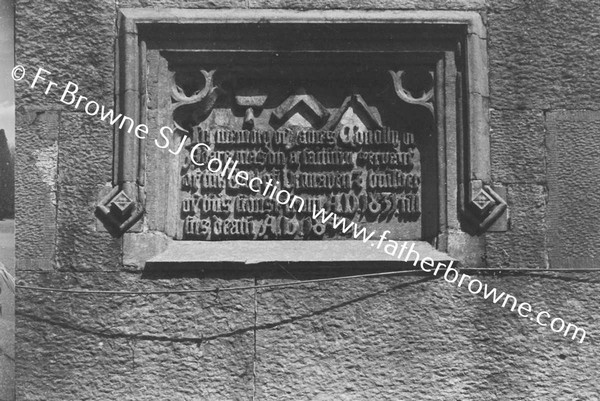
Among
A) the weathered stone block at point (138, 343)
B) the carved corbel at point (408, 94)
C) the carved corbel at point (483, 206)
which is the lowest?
the weathered stone block at point (138, 343)

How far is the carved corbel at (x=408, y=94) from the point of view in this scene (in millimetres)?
4723

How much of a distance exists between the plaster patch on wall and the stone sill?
712mm

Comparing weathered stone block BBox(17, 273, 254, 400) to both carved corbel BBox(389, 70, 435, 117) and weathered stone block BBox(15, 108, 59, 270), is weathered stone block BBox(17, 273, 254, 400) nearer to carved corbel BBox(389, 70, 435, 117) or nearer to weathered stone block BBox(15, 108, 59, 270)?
weathered stone block BBox(15, 108, 59, 270)

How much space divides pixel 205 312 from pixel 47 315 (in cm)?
86

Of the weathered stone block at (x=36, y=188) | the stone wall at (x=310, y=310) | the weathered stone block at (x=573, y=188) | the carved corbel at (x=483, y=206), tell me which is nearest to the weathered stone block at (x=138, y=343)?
the stone wall at (x=310, y=310)

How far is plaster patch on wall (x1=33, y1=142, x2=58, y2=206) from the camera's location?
4617 mm

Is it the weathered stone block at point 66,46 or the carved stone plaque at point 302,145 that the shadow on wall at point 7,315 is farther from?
the carved stone plaque at point 302,145

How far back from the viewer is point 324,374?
4.44 m

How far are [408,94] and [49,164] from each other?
6.80 ft

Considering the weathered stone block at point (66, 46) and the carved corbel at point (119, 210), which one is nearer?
the carved corbel at point (119, 210)

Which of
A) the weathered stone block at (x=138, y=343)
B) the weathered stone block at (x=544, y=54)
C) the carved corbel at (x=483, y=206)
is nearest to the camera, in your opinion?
the weathered stone block at (x=138, y=343)

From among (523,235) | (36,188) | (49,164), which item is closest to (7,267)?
(36,188)

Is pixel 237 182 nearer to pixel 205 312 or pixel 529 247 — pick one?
pixel 205 312

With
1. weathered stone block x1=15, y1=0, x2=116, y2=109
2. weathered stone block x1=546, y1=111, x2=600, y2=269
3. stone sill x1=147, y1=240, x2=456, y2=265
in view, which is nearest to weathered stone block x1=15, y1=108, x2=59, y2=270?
weathered stone block x1=15, y1=0, x2=116, y2=109
